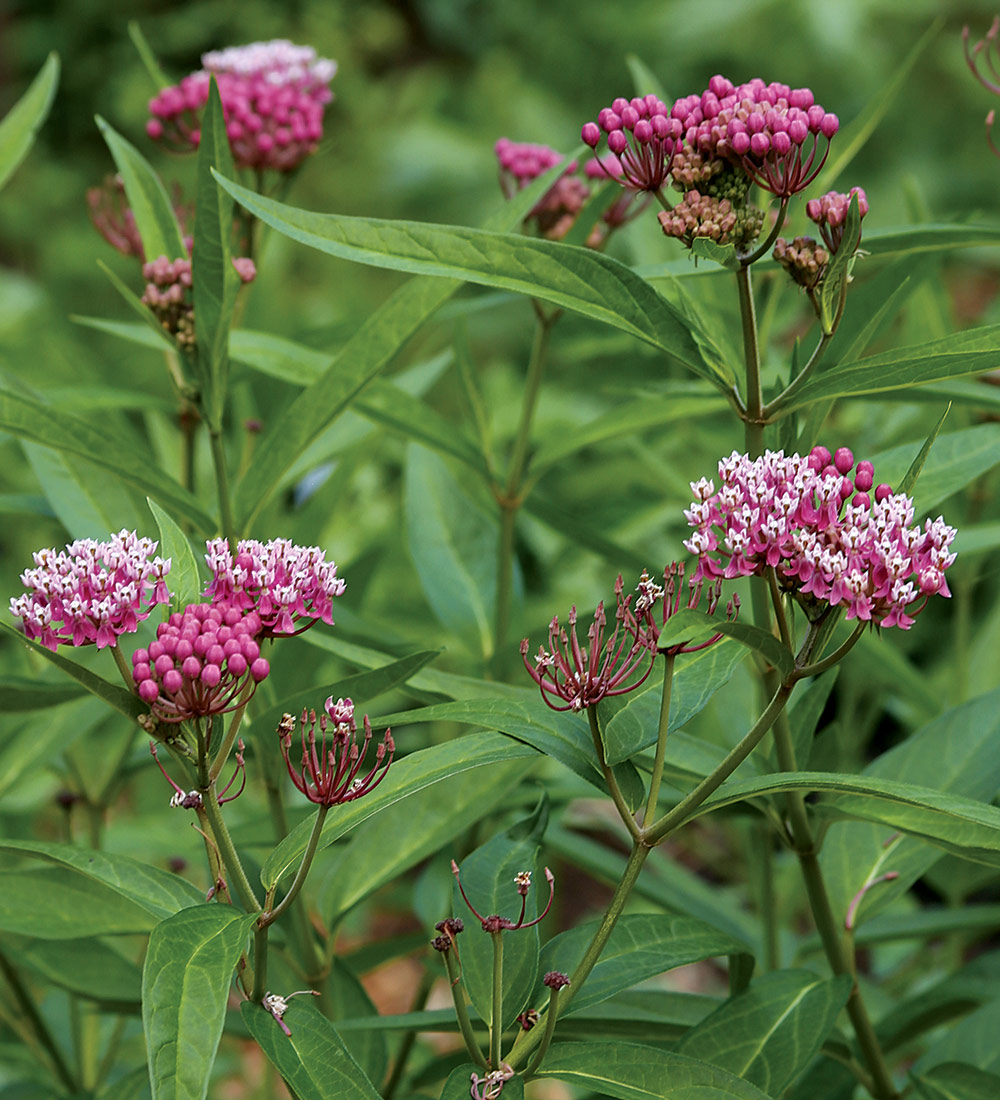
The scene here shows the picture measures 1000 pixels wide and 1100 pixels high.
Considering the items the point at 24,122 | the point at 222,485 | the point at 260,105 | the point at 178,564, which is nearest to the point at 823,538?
the point at 178,564

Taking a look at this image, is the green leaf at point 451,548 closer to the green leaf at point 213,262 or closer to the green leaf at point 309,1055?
the green leaf at point 213,262

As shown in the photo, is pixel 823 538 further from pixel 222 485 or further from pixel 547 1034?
pixel 222 485

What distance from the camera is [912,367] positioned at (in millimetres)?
761

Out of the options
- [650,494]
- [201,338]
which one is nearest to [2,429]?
[201,338]

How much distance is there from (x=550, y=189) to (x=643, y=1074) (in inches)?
34.4

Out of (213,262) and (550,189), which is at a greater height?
(550,189)

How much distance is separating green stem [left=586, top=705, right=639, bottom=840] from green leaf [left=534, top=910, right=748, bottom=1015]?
13cm

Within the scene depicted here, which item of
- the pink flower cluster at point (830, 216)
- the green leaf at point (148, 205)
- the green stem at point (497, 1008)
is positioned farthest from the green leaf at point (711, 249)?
the green leaf at point (148, 205)

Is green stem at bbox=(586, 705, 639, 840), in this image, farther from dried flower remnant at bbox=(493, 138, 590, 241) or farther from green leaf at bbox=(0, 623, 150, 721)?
dried flower remnant at bbox=(493, 138, 590, 241)

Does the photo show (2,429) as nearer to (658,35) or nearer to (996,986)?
(996,986)

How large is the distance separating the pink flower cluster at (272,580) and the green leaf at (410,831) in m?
0.32

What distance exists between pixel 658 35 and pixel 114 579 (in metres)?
4.86

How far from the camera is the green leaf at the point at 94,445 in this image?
89 cm

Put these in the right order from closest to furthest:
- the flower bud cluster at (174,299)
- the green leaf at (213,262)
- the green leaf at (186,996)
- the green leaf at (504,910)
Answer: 1. the green leaf at (186,996)
2. the green leaf at (504,910)
3. the green leaf at (213,262)
4. the flower bud cluster at (174,299)
